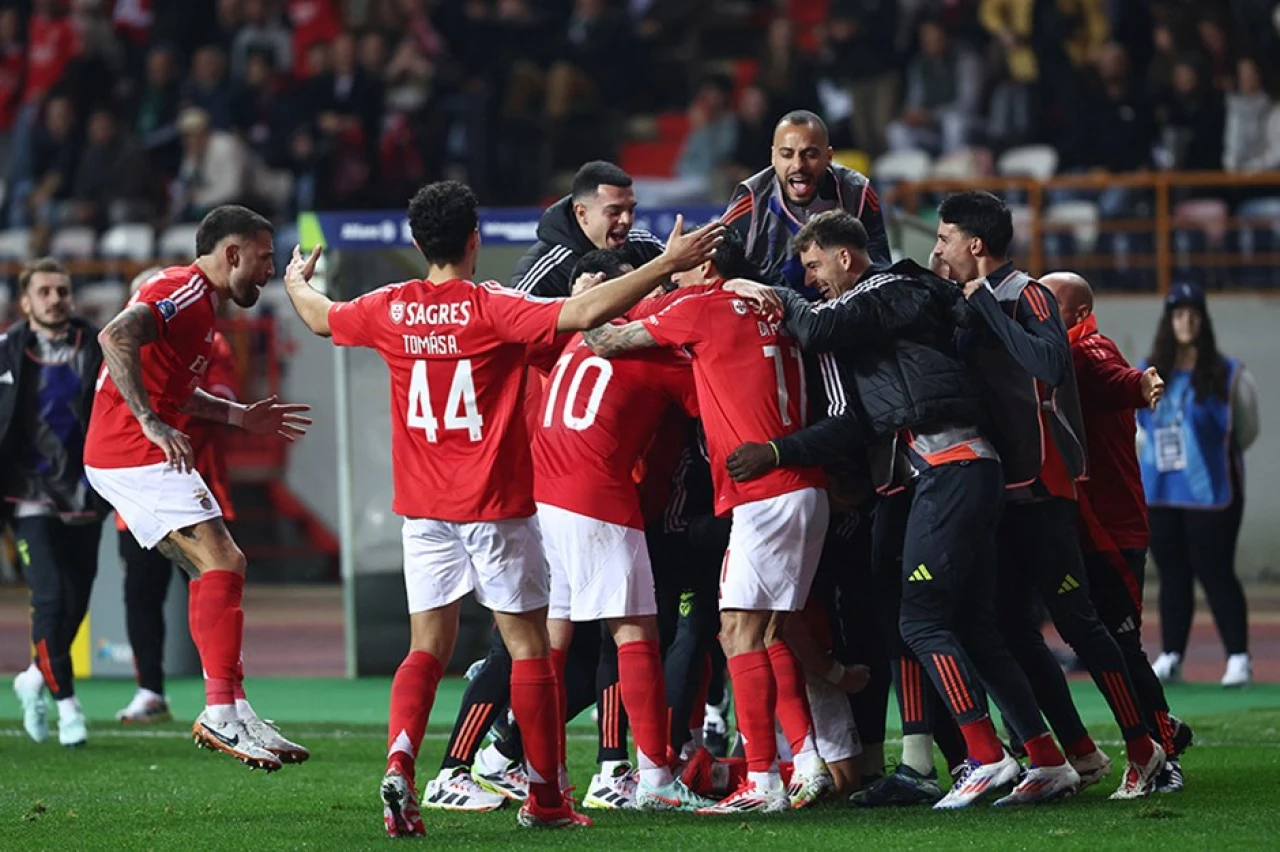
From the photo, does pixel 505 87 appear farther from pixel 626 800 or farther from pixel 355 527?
pixel 626 800

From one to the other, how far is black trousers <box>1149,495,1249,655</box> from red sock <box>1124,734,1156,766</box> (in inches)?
179

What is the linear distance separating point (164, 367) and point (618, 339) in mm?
1847

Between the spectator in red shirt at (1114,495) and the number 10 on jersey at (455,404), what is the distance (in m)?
2.49

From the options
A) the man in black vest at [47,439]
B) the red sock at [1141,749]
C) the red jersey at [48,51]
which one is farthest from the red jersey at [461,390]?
the red jersey at [48,51]

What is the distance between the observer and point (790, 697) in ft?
26.9

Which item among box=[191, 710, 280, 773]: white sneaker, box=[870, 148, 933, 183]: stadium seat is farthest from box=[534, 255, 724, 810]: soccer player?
box=[870, 148, 933, 183]: stadium seat

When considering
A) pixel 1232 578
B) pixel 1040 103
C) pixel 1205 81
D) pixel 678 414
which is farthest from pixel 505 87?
pixel 678 414

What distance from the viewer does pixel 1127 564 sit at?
9.23 meters

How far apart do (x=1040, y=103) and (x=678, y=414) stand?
1256cm

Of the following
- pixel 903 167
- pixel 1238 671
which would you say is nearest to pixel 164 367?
pixel 1238 671

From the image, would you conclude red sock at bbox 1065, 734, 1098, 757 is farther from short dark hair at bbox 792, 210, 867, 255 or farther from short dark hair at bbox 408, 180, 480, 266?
short dark hair at bbox 408, 180, 480, 266

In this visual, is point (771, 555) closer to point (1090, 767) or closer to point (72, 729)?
point (1090, 767)

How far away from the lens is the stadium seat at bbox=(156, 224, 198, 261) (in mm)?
21234

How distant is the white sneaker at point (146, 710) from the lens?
472 inches
